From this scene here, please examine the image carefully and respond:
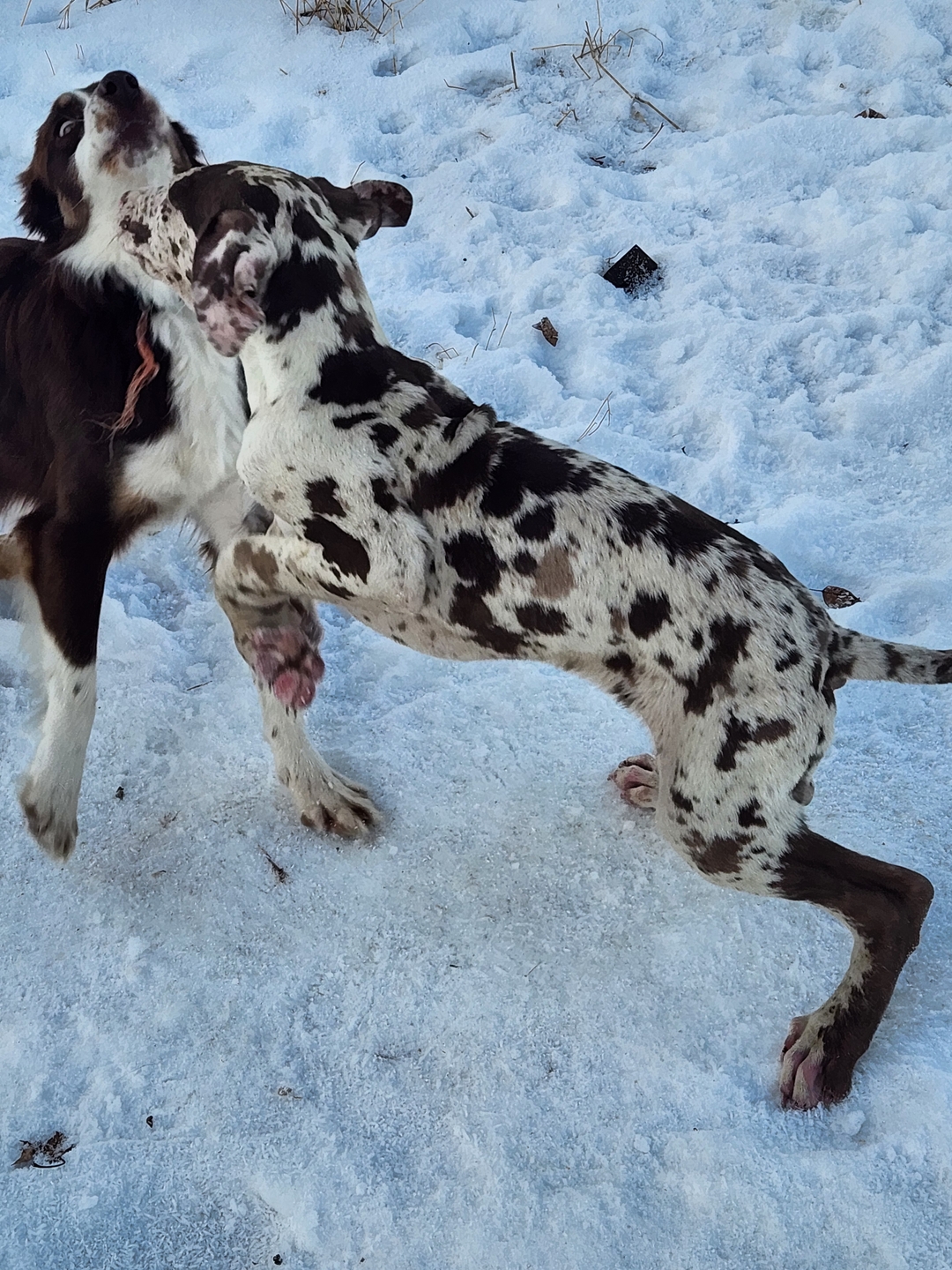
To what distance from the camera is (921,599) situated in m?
3.53

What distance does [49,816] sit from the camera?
280cm

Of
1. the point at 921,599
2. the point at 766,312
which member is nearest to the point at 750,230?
the point at 766,312

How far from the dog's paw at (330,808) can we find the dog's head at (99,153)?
149cm

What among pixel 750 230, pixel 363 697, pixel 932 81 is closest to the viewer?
pixel 363 697

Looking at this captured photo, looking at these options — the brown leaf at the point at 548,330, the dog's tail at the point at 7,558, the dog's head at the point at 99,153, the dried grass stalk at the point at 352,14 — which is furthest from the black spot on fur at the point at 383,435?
the dried grass stalk at the point at 352,14

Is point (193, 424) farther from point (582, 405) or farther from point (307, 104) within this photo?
point (307, 104)

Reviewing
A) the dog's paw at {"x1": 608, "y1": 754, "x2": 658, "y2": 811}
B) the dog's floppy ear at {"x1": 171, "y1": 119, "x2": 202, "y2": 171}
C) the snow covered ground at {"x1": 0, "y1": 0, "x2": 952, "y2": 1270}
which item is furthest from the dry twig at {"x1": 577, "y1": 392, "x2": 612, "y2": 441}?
the dog's floppy ear at {"x1": 171, "y1": 119, "x2": 202, "y2": 171}

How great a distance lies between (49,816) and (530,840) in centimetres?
122

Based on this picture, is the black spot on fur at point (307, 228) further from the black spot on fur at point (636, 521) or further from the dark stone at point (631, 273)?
the dark stone at point (631, 273)

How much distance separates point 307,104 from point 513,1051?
463 centimetres

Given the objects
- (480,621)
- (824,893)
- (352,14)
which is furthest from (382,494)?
(352,14)

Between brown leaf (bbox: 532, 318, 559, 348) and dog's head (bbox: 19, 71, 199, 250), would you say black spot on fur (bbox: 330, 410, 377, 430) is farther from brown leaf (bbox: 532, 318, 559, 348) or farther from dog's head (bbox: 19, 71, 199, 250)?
brown leaf (bbox: 532, 318, 559, 348)

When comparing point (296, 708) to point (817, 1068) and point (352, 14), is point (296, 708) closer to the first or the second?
point (817, 1068)

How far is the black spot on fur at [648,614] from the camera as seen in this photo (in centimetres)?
230
